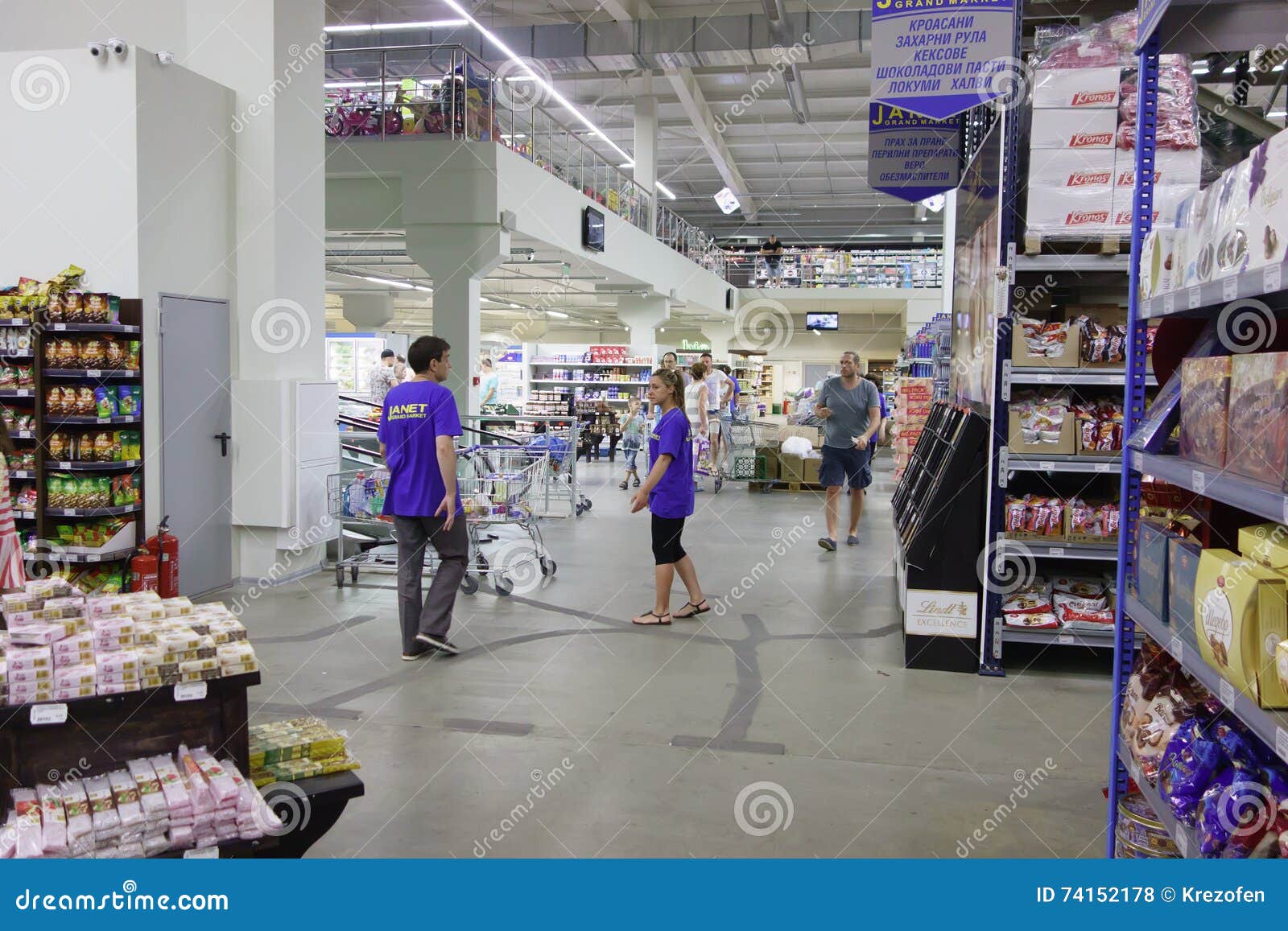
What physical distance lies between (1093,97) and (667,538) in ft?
10.6

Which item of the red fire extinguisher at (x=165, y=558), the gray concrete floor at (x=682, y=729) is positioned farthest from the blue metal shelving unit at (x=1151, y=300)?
the red fire extinguisher at (x=165, y=558)

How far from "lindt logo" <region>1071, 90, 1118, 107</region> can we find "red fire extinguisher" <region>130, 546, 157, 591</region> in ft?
18.7

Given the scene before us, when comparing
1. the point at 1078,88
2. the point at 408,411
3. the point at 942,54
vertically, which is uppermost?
the point at 942,54

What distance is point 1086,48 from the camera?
4559 millimetres

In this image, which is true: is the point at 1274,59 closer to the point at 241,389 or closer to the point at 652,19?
the point at 241,389

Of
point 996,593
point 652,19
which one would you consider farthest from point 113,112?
point 652,19

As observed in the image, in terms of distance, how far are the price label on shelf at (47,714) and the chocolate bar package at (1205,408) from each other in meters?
2.53

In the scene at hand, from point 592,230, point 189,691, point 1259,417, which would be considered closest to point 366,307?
point 592,230

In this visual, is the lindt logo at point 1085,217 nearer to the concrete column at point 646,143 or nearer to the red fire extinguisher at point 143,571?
the red fire extinguisher at point 143,571

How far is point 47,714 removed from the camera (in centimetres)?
218

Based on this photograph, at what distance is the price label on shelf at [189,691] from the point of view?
2.34 m

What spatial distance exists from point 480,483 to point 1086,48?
4413mm

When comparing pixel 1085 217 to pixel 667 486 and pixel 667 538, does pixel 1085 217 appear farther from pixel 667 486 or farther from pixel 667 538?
pixel 667 538

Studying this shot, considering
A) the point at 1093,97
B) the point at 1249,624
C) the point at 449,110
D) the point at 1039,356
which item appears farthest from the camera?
the point at 449,110
